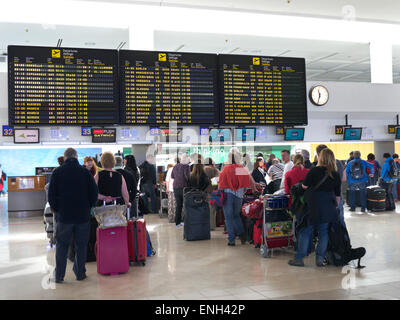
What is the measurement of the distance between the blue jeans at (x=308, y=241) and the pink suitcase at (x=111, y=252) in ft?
7.22

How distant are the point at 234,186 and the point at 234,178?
4.9 inches

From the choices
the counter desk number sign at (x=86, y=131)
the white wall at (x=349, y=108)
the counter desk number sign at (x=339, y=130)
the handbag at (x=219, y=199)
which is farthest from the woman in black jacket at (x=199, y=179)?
the counter desk number sign at (x=339, y=130)

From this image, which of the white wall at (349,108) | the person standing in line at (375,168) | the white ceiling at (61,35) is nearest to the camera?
the white wall at (349,108)

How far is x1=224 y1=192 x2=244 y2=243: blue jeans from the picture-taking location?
6793mm

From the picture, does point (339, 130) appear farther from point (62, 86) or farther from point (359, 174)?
point (62, 86)

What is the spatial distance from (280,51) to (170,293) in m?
10.2

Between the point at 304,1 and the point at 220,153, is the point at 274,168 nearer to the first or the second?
the point at 304,1

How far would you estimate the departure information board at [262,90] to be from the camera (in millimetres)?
7609

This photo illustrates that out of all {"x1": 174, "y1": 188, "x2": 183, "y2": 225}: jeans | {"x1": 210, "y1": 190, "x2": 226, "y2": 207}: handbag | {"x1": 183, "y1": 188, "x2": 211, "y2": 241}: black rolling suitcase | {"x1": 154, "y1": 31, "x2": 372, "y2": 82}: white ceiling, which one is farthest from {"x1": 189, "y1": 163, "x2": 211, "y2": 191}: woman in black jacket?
{"x1": 154, "y1": 31, "x2": 372, "y2": 82}: white ceiling

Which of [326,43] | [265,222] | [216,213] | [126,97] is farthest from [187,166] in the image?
[326,43]

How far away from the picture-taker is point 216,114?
7598 millimetres

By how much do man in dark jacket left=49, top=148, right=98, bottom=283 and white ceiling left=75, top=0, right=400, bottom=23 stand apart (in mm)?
4327

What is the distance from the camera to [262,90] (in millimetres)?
7836

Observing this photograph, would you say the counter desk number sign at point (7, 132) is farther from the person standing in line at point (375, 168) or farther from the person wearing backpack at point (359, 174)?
the person standing in line at point (375, 168)
